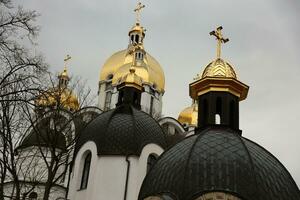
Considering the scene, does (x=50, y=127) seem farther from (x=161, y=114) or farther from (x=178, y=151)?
(x=161, y=114)

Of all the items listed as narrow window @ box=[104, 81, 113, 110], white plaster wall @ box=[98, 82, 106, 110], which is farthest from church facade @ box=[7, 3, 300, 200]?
white plaster wall @ box=[98, 82, 106, 110]

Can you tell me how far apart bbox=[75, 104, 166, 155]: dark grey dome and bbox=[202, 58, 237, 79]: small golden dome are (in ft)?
10.8

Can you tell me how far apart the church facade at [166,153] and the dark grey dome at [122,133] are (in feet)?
0.11

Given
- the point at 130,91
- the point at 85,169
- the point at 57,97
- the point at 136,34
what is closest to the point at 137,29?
the point at 136,34

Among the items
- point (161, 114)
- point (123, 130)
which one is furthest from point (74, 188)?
point (161, 114)

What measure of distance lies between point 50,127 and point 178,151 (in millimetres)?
4447

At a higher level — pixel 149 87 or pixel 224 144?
pixel 149 87

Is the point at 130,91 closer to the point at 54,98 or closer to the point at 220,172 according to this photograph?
the point at 220,172

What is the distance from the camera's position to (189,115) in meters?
34.2

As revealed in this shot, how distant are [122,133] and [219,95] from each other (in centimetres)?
381

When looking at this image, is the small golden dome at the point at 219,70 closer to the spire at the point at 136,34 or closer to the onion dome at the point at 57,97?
the onion dome at the point at 57,97

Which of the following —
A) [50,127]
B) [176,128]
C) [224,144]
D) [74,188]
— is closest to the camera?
[224,144]

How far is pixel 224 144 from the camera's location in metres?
11.7

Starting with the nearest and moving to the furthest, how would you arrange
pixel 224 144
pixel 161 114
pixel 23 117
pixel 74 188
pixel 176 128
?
pixel 23 117 < pixel 224 144 < pixel 74 188 < pixel 176 128 < pixel 161 114
